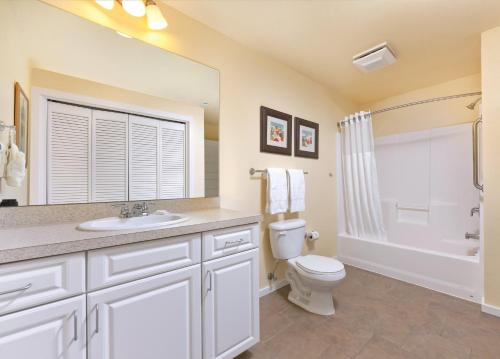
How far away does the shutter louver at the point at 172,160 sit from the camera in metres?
1.54

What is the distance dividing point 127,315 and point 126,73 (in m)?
1.31

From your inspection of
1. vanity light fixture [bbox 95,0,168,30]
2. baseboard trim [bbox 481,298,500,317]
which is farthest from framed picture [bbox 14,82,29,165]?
baseboard trim [bbox 481,298,500,317]

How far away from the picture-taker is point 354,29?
1752 mm

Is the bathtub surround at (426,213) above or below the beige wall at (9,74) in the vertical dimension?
below

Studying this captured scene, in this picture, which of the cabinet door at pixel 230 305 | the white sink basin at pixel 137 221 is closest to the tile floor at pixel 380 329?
the cabinet door at pixel 230 305

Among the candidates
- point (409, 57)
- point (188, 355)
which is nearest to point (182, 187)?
point (188, 355)

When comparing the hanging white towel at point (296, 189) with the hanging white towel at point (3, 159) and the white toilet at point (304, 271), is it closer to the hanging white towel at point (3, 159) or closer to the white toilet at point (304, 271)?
the white toilet at point (304, 271)

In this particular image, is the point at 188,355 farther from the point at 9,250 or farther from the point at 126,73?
the point at 126,73

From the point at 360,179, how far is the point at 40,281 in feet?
9.57

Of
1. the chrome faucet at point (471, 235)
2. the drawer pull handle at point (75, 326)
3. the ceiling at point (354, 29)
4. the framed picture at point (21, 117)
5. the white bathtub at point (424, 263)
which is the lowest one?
the white bathtub at point (424, 263)

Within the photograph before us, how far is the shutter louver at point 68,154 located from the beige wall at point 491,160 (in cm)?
282

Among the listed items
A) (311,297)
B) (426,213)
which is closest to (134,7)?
(311,297)

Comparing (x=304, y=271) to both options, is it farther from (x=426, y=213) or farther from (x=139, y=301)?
(x=426, y=213)

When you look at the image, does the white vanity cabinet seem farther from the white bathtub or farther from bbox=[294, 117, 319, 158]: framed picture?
the white bathtub
